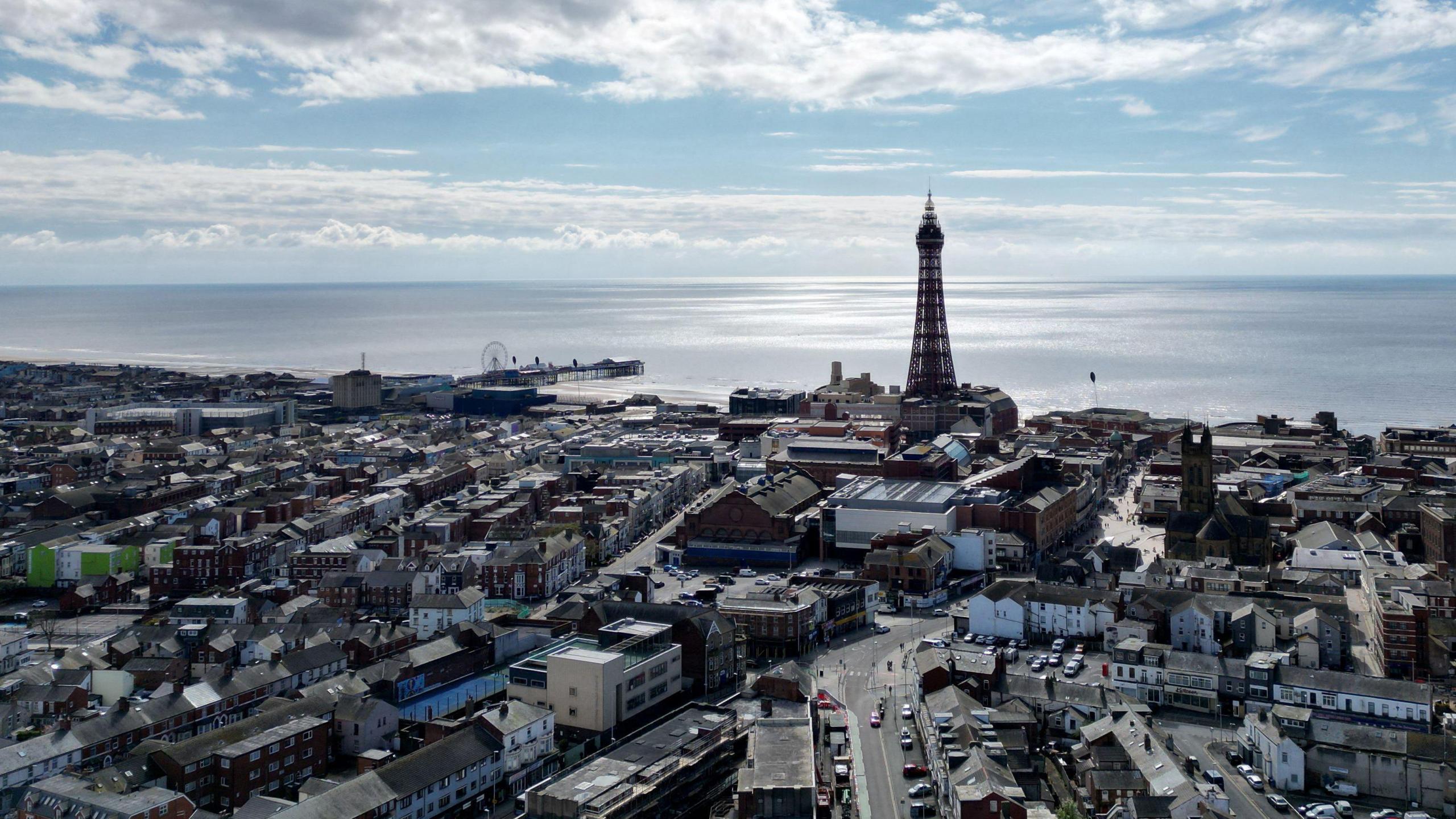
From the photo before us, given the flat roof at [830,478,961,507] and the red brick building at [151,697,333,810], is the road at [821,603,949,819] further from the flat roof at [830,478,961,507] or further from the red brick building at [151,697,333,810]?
the red brick building at [151,697,333,810]

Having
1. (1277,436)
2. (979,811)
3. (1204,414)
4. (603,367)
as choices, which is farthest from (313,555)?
(603,367)

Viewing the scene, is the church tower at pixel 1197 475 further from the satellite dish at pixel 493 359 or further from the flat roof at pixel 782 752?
the satellite dish at pixel 493 359

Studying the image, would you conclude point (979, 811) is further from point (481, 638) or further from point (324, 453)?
point (324, 453)

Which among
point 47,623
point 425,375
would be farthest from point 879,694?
point 425,375

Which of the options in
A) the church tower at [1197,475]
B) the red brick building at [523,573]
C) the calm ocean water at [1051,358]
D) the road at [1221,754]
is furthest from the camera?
the calm ocean water at [1051,358]

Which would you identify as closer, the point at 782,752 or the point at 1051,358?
the point at 782,752

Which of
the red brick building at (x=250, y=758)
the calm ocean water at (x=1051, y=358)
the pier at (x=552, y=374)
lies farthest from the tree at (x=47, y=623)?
the calm ocean water at (x=1051, y=358)

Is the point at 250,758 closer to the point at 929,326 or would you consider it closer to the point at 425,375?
the point at 929,326
